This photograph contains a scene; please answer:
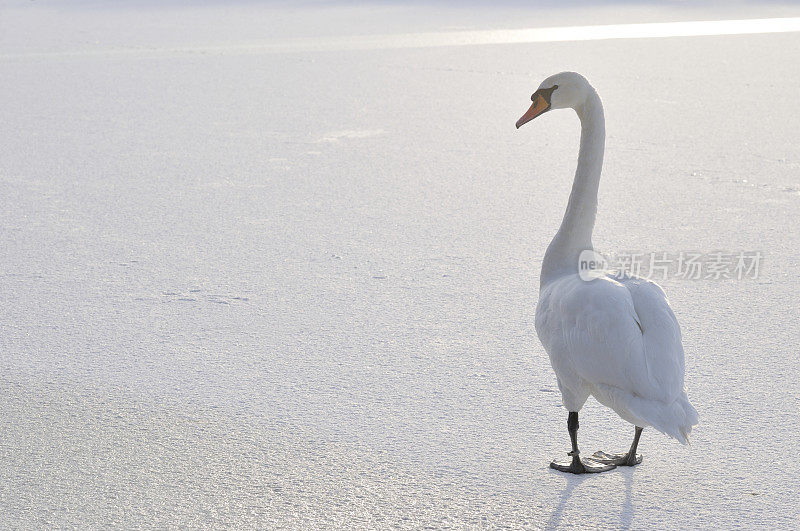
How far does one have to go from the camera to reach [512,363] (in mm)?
3279

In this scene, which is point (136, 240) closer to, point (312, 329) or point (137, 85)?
point (312, 329)

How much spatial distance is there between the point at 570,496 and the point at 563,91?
108 cm

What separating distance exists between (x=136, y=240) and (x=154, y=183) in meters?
1.16

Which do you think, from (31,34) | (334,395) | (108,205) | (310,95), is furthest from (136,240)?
(31,34)

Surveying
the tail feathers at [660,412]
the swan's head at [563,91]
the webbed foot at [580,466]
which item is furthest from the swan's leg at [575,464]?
the swan's head at [563,91]

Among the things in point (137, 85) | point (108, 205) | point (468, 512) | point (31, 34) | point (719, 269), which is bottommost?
point (31, 34)

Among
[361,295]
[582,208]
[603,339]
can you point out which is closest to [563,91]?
[582,208]

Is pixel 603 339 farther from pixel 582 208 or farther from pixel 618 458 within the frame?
pixel 582 208

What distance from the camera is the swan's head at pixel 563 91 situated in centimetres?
277

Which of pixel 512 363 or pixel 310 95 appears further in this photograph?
pixel 310 95

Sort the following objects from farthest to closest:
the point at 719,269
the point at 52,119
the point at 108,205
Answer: the point at 52,119 < the point at 108,205 < the point at 719,269

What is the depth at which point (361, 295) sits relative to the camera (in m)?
3.91

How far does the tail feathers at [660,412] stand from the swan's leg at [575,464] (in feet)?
0.78

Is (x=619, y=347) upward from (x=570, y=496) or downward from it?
upward
